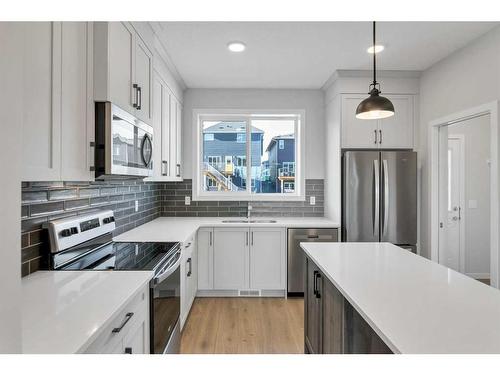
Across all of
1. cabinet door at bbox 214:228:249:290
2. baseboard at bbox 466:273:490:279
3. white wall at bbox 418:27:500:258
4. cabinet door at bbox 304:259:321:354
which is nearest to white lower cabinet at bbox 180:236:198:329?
cabinet door at bbox 214:228:249:290

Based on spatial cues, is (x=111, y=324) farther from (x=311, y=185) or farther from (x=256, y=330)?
(x=311, y=185)

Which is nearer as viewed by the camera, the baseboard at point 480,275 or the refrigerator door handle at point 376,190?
the refrigerator door handle at point 376,190

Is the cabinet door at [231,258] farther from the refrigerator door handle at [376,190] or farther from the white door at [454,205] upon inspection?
the white door at [454,205]

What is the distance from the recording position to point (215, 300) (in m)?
3.39

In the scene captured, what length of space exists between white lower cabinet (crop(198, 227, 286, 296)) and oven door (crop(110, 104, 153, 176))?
1.54 m

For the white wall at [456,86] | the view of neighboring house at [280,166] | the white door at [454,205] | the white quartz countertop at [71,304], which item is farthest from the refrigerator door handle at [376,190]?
the white quartz countertop at [71,304]

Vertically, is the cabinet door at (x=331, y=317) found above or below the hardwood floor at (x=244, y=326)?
above

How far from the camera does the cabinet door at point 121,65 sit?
158cm

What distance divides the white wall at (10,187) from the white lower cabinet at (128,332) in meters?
0.51

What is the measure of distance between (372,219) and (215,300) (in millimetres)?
1925

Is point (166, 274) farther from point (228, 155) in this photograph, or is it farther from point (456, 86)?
point (456, 86)

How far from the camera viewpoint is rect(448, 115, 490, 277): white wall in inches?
162

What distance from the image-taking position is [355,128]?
3.39 m
